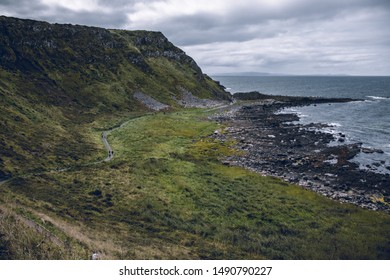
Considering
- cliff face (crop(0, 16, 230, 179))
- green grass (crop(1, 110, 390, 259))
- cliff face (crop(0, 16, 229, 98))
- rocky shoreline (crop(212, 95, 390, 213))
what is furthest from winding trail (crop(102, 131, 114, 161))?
cliff face (crop(0, 16, 229, 98))

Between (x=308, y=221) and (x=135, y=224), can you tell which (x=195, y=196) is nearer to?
(x=135, y=224)

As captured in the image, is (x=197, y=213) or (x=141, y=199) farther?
(x=141, y=199)

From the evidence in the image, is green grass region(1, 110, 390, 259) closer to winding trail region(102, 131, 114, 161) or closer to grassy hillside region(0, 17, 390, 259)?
grassy hillside region(0, 17, 390, 259)

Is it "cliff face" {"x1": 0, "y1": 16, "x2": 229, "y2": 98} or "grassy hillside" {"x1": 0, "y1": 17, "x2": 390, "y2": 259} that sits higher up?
"cliff face" {"x1": 0, "y1": 16, "x2": 229, "y2": 98}

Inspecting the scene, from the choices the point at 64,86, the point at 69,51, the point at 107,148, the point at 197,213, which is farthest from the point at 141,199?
the point at 69,51

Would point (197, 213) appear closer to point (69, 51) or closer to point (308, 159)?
point (308, 159)

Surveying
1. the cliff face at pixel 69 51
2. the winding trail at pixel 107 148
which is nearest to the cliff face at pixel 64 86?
the cliff face at pixel 69 51
